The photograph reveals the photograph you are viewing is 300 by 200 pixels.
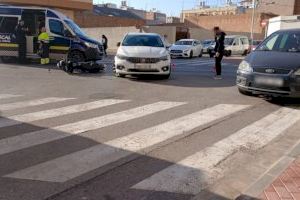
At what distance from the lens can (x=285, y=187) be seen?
485 centimetres

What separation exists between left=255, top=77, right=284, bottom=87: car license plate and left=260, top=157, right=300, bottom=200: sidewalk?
448 cm

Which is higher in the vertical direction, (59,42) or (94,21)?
(94,21)

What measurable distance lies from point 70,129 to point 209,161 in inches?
98.7

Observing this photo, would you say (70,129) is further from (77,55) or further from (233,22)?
(233,22)

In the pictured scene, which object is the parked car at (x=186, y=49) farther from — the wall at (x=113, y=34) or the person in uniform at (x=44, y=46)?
the person in uniform at (x=44, y=46)

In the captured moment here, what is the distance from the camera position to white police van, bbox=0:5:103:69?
62.0ft

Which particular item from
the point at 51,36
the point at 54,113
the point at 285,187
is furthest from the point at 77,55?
the point at 285,187

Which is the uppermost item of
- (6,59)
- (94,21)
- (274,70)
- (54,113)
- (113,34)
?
(94,21)

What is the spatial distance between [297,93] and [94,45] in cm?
1135

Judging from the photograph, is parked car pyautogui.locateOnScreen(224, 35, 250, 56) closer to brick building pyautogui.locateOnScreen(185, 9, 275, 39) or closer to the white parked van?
the white parked van

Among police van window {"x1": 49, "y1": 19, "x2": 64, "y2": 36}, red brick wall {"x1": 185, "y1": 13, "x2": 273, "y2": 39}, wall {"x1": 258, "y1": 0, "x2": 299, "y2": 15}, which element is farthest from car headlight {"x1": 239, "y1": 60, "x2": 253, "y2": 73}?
wall {"x1": 258, "y1": 0, "x2": 299, "y2": 15}

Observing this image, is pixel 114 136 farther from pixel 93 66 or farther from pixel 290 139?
pixel 93 66

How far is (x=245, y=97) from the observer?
11109 millimetres

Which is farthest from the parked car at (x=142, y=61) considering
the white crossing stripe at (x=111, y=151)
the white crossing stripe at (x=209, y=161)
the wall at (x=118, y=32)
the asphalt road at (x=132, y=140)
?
the wall at (x=118, y=32)
